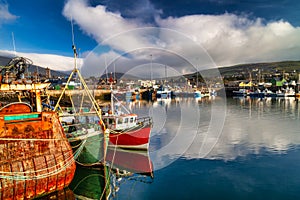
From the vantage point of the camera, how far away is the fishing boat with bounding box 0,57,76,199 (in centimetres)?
837

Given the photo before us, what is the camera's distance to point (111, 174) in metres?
13.9

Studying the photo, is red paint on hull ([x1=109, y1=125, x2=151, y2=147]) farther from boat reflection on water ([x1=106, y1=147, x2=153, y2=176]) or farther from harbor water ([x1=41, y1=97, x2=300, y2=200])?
harbor water ([x1=41, y1=97, x2=300, y2=200])

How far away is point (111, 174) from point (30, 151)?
19.7 feet

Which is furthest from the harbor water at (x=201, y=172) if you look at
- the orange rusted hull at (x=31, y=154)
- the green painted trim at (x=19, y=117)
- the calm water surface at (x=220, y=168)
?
the green painted trim at (x=19, y=117)

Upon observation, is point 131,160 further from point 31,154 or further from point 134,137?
A: point 31,154

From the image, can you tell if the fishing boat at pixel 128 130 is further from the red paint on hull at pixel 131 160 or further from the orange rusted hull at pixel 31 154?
A: the orange rusted hull at pixel 31 154

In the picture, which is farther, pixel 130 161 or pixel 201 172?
pixel 130 161

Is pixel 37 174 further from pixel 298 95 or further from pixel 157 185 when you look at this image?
pixel 298 95

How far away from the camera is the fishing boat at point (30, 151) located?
27.5ft

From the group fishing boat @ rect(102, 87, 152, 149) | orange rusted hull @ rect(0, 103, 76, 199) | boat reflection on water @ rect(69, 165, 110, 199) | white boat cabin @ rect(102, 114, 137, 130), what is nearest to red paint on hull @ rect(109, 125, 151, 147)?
fishing boat @ rect(102, 87, 152, 149)

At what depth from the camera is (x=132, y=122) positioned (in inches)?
720

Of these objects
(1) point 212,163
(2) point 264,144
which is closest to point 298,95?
(2) point 264,144

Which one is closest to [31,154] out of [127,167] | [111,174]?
[111,174]

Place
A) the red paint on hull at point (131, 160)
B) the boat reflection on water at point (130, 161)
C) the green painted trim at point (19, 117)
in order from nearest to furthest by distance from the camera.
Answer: the green painted trim at point (19, 117), the boat reflection on water at point (130, 161), the red paint on hull at point (131, 160)
